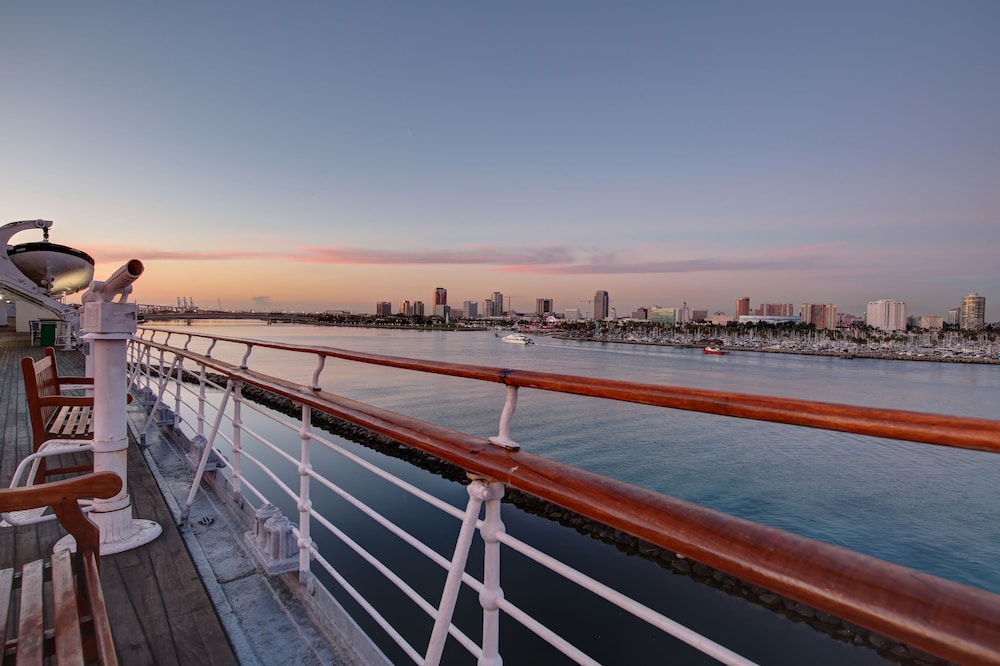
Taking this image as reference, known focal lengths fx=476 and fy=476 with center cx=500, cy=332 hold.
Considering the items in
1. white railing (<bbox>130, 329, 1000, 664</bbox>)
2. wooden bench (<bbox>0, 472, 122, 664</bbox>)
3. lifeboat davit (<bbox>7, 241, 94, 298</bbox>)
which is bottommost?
wooden bench (<bbox>0, 472, 122, 664</bbox>)

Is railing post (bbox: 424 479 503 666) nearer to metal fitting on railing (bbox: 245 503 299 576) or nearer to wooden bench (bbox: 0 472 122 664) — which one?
wooden bench (bbox: 0 472 122 664)

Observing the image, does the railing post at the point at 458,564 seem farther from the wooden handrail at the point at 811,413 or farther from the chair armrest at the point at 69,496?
the chair armrest at the point at 69,496

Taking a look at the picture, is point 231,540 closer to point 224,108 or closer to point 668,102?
point 224,108

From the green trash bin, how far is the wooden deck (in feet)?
62.6

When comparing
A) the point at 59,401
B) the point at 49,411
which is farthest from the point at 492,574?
the point at 49,411

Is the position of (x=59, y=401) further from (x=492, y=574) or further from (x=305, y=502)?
(x=492, y=574)

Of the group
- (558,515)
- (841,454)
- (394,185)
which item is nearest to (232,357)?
(394,185)

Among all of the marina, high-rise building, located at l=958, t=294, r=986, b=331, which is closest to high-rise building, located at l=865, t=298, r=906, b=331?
high-rise building, located at l=958, t=294, r=986, b=331

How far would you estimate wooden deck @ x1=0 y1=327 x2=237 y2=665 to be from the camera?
77.3 inches

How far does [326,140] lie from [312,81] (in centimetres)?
557

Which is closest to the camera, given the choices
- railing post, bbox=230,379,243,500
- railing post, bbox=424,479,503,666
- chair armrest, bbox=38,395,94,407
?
railing post, bbox=424,479,503,666

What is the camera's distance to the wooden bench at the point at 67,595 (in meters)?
1.21

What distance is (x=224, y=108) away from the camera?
16.3 metres

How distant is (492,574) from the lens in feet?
4.06
